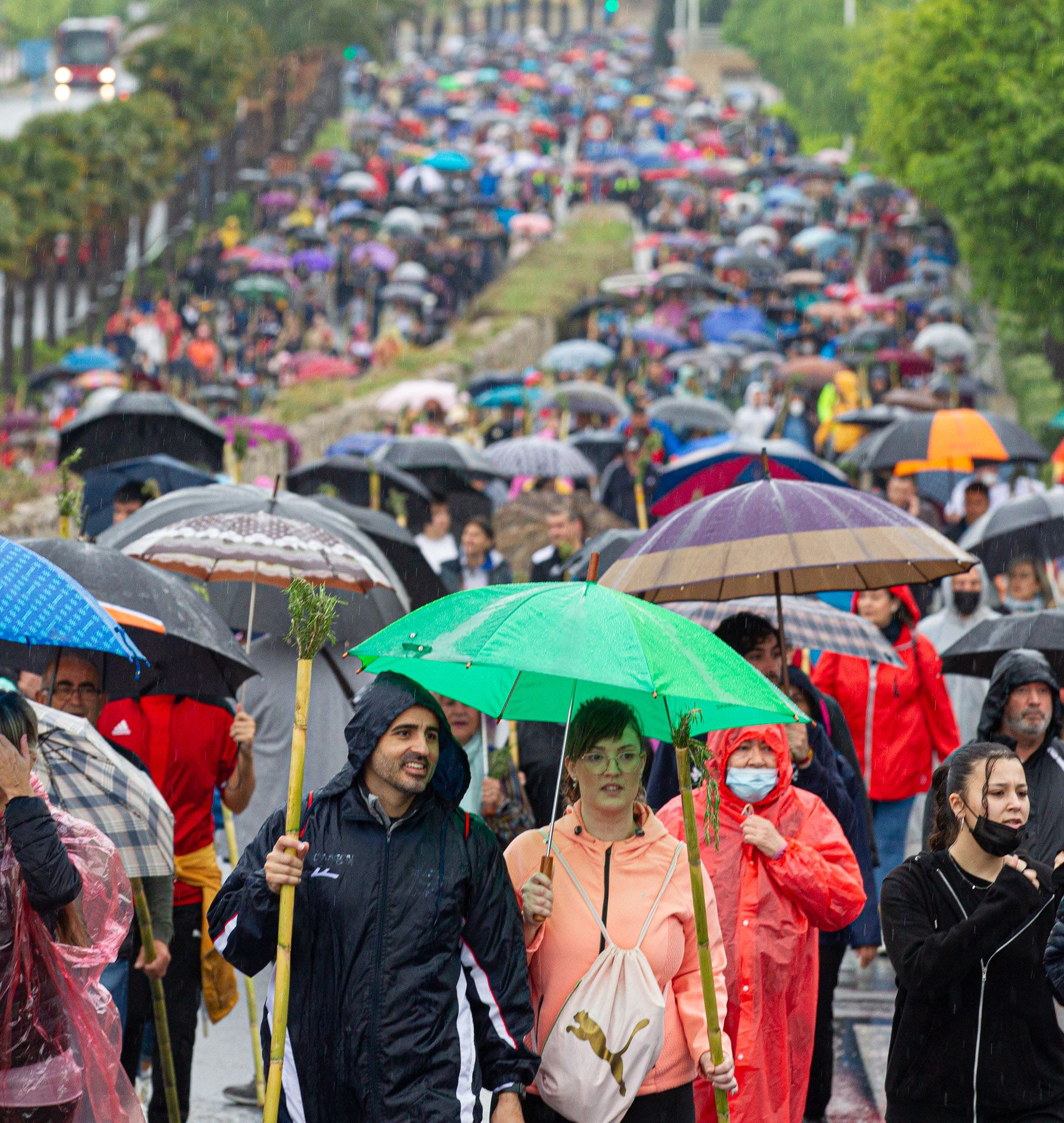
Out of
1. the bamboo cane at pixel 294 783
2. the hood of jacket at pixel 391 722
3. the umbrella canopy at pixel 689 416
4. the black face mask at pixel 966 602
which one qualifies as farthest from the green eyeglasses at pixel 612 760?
the umbrella canopy at pixel 689 416

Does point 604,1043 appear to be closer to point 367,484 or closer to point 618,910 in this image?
point 618,910

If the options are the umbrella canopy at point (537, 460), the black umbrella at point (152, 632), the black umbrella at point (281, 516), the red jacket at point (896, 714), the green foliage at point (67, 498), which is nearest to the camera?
the black umbrella at point (152, 632)

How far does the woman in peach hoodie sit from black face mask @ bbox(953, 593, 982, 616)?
5.42 m

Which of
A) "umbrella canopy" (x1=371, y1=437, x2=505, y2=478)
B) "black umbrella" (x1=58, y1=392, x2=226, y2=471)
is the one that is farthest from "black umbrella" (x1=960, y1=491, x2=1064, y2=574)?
"black umbrella" (x1=58, y1=392, x2=226, y2=471)

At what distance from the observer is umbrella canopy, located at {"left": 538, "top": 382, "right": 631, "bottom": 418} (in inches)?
771

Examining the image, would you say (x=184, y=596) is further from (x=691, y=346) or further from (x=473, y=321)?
(x=473, y=321)

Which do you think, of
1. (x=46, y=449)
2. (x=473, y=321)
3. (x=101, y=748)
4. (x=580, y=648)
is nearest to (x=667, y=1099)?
(x=580, y=648)

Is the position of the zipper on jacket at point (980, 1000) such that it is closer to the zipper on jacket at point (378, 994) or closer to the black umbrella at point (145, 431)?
the zipper on jacket at point (378, 994)

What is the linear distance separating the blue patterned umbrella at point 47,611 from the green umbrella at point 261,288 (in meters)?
28.3

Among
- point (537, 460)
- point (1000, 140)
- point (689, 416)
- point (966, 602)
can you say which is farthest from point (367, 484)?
point (1000, 140)

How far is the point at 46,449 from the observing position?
2275 centimetres

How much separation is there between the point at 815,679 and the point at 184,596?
336 cm

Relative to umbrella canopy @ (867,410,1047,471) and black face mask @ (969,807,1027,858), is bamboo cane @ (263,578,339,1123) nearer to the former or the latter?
black face mask @ (969,807,1027,858)

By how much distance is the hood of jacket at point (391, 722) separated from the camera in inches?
176
